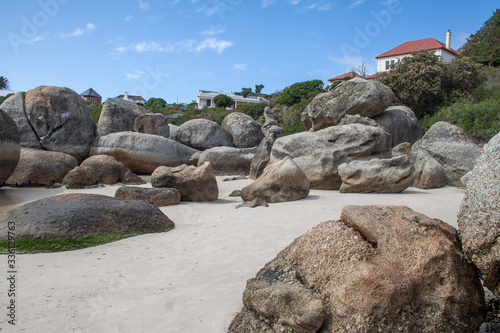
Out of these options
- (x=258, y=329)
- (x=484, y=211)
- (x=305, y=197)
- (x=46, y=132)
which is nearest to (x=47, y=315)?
(x=258, y=329)

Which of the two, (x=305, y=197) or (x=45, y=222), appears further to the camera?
(x=305, y=197)

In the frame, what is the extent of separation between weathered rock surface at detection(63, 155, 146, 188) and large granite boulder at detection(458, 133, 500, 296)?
9628mm

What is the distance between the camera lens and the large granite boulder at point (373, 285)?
235 centimetres

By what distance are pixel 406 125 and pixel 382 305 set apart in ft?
40.1

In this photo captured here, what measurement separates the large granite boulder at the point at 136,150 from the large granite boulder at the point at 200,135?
8.54 ft

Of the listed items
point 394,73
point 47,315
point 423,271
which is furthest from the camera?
→ point 394,73

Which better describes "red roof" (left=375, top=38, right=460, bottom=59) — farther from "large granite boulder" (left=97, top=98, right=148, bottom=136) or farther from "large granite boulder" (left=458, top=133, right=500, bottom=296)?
"large granite boulder" (left=458, top=133, right=500, bottom=296)

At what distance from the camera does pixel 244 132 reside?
698 inches

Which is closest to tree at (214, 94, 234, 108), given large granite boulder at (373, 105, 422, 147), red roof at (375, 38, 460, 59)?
red roof at (375, 38, 460, 59)

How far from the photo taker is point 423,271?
2484 millimetres

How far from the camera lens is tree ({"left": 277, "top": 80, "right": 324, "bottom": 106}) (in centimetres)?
3393

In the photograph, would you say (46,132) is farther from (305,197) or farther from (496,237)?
(496,237)

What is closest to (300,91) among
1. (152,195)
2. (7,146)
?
(7,146)

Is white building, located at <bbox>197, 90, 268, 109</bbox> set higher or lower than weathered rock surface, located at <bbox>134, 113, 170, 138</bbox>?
higher
